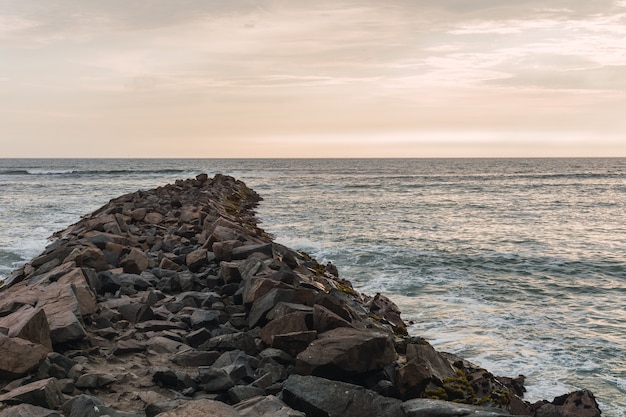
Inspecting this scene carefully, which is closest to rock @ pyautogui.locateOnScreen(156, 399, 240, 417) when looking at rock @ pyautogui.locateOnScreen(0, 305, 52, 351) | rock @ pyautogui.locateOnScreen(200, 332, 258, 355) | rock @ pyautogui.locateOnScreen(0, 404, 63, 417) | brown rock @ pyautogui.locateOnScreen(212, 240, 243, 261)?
rock @ pyautogui.locateOnScreen(0, 404, 63, 417)

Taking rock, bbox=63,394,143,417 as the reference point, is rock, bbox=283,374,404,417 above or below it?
below

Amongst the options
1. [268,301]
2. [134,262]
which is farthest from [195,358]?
[134,262]

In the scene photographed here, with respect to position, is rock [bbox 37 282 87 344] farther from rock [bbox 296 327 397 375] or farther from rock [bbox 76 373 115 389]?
rock [bbox 296 327 397 375]

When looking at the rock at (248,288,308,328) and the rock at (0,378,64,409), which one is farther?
the rock at (248,288,308,328)

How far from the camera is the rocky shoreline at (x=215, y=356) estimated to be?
15.8 ft

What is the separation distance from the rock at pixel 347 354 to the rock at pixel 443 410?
782mm

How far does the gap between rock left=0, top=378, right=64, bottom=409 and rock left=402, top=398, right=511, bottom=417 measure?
2.96 meters

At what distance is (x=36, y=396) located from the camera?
4.49 m

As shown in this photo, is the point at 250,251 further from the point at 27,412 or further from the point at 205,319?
the point at 27,412

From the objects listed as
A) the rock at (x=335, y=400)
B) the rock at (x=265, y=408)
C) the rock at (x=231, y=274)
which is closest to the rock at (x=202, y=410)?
the rock at (x=265, y=408)

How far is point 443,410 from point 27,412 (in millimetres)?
3300

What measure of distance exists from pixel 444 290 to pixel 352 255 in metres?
5.29

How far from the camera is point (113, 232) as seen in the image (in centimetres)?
1350

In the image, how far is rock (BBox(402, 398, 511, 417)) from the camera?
4621mm
